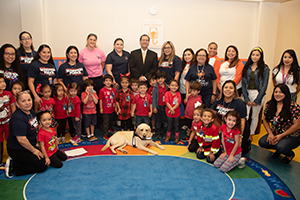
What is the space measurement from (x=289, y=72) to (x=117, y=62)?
349 cm

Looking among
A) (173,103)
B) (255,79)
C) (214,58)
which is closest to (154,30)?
(214,58)

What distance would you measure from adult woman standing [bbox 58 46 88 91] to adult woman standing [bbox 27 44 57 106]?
226 mm

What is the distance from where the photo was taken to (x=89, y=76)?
4.77 m

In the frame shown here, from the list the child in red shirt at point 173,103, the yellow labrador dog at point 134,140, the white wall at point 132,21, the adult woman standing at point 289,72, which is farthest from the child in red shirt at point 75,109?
the adult woman standing at point 289,72

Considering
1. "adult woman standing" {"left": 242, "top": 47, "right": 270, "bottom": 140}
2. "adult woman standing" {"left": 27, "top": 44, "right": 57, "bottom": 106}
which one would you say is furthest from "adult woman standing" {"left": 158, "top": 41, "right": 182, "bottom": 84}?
"adult woman standing" {"left": 27, "top": 44, "right": 57, "bottom": 106}

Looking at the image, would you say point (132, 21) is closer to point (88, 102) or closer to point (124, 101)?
point (124, 101)

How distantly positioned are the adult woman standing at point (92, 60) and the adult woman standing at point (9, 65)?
129 centimetres

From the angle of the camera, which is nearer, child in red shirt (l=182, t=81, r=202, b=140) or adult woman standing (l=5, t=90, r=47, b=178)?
adult woman standing (l=5, t=90, r=47, b=178)

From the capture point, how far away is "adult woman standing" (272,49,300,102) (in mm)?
3953

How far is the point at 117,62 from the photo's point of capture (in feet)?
16.0

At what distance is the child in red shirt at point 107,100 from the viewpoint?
457cm

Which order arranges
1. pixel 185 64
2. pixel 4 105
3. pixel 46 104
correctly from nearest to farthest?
pixel 4 105 → pixel 46 104 → pixel 185 64

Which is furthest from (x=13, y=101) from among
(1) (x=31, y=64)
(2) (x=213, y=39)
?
(2) (x=213, y=39)

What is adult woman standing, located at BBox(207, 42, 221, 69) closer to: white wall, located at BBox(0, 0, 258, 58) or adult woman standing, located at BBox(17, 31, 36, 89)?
white wall, located at BBox(0, 0, 258, 58)
